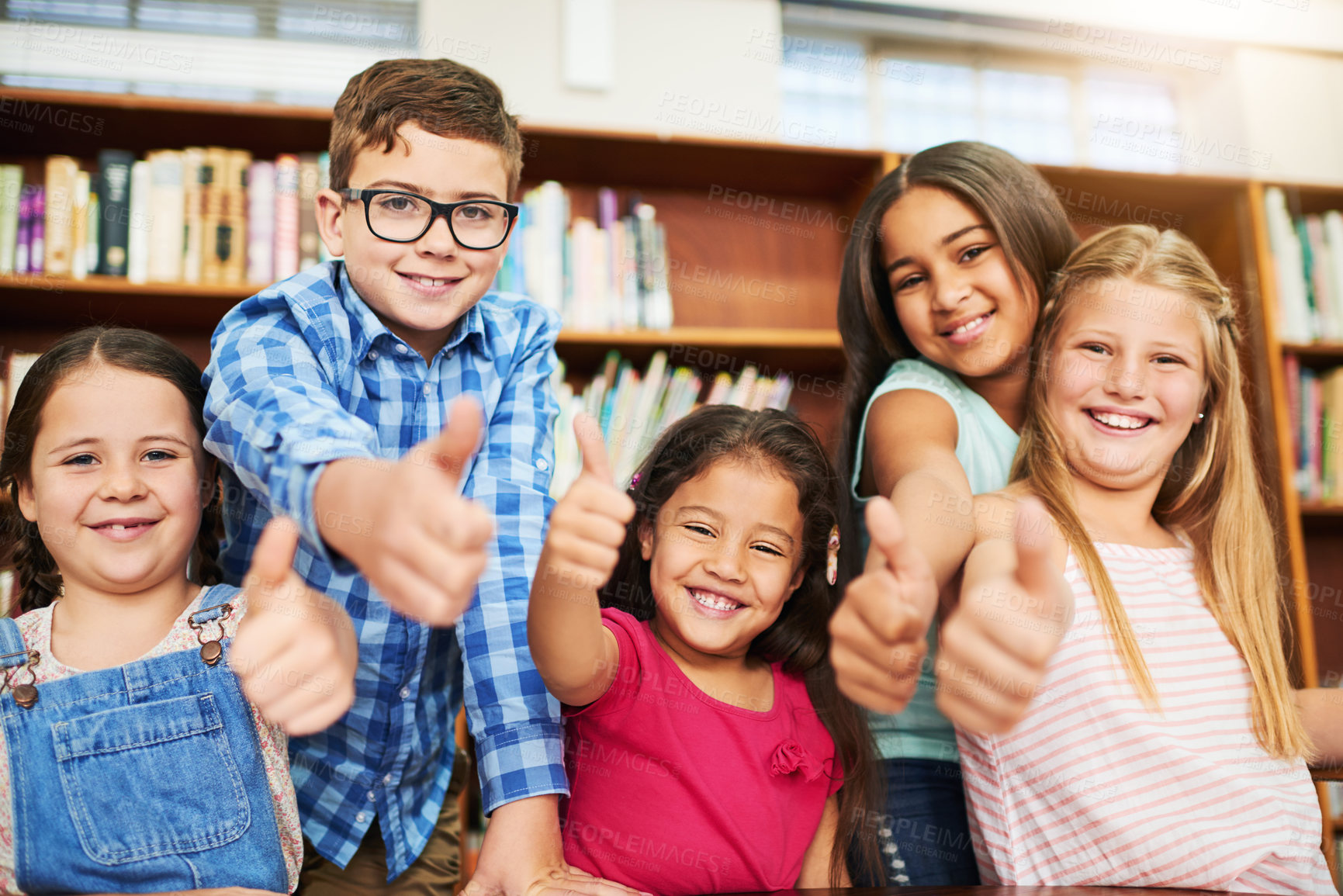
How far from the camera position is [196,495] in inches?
42.7

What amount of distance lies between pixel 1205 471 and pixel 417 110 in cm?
117

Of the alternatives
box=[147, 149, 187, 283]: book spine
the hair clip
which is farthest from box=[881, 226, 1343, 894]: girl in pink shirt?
box=[147, 149, 187, 283]: book spine

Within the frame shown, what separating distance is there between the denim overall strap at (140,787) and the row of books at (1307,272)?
2.75 metres

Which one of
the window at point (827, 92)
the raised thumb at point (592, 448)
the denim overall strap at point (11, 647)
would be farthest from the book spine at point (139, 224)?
the window at point (827, 92)

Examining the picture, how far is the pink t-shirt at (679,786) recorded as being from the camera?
108 cm

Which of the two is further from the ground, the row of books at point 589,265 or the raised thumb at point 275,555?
the row of books at point 589,265

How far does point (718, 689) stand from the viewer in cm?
121

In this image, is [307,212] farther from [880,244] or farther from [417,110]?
[880,244]

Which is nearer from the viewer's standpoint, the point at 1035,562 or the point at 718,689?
the point at 1035,562

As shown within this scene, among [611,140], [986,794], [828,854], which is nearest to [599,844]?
[828,854]

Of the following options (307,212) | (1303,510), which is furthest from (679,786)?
(1303,510)

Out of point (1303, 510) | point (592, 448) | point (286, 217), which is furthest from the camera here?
point (1303, 510)

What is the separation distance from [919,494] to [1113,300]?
1.58ft

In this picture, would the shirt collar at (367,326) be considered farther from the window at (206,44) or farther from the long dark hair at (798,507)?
the window at (206,44)
